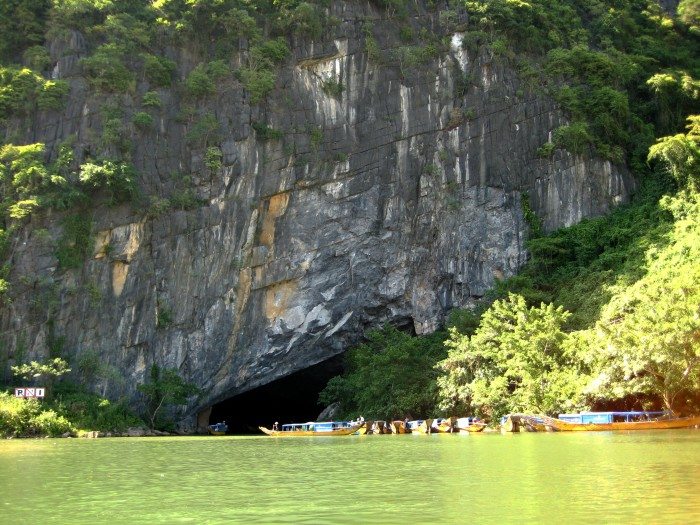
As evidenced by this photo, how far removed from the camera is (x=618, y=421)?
2417 centimetres

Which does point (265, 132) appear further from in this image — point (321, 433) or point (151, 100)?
point (321, 433)

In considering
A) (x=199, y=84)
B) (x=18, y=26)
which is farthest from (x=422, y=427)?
(x=18, y=26)

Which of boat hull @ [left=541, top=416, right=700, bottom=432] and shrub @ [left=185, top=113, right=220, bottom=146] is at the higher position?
shrub @ [left=185, top=113, right=220, bottom=146]

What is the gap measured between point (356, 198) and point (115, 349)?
12635mm

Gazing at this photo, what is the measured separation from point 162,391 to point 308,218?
394 inches

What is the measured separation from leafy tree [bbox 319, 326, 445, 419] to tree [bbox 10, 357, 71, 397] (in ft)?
36.8

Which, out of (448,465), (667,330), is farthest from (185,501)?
(667,330)

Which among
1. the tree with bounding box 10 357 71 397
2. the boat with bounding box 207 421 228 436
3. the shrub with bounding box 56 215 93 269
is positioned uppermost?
the shrub with bounding box 56 215 93 269

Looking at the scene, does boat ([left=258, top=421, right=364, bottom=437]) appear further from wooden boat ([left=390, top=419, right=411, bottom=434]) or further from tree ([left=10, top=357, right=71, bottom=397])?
tree ([left=10, top=357, right=71, bottom=397])

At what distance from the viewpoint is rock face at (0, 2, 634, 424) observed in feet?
110

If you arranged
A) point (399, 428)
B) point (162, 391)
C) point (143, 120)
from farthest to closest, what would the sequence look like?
1. point (143, 120)
2. point (162, 391)
3. point (399, 428)

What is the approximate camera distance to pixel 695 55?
1758 inches

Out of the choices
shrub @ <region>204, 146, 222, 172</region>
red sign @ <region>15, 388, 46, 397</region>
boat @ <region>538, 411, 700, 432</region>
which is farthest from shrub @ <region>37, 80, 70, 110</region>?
boat @ <region>538, 411, 700, 432</region>

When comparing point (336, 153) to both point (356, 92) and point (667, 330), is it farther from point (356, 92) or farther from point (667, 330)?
point (667, 330)
